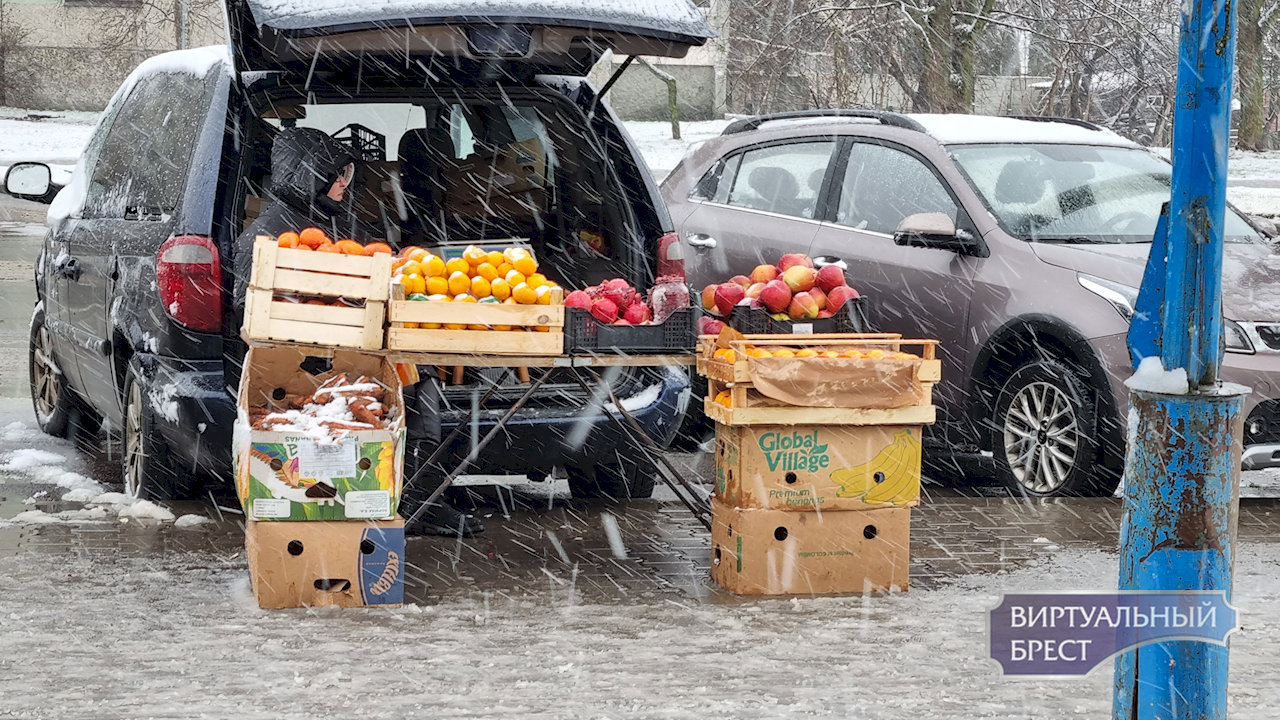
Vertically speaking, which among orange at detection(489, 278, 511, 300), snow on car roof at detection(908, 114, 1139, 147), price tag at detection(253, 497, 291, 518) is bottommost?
price tag at detection(253, 497, 291, 518)

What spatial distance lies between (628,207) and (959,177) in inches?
80.0

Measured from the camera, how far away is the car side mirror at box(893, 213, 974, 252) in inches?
318

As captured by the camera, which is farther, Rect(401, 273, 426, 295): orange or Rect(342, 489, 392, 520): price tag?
Rect(401, 273, 426, 295): orange

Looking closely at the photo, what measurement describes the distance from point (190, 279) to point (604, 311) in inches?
59.8

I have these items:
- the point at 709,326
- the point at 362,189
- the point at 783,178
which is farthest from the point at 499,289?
the point at 783,178

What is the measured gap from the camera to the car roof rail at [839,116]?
8.98 meters

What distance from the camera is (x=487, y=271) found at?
6.06 m

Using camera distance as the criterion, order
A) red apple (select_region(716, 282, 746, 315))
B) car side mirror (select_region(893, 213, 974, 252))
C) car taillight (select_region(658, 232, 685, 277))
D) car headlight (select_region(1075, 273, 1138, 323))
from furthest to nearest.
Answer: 1. car side mirror (select_region(893, 213, 974, 252))
2. car headlight (select_region(1075, 273, 1138, 323))
3. car taillight (select_region(658, 232, 685, 277))
4. red apple (select_region(716, 282, 746, 315))

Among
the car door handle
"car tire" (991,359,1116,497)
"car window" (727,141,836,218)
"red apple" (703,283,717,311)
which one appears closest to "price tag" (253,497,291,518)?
"red apple" (703,283,717,311)

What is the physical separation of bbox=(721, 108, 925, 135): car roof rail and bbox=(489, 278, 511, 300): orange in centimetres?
353

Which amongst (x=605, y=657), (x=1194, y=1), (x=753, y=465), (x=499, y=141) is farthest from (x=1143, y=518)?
(x=499, y=141)

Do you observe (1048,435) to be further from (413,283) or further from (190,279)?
(190,279)

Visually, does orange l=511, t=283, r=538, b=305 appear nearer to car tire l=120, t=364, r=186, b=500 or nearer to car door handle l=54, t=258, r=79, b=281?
car tire l=120, t=364, r=186, b=500

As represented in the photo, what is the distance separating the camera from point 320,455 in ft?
18.7
